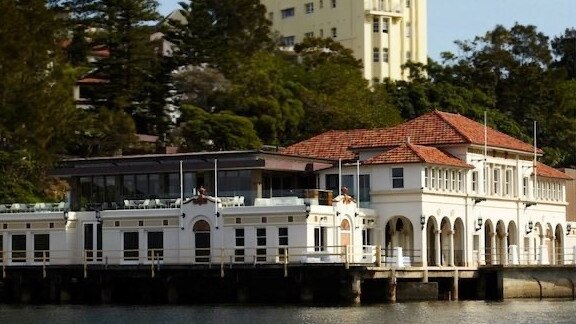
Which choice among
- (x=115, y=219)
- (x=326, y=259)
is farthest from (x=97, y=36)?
(x=326, y=259)

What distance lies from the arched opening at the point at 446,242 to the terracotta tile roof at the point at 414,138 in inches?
165

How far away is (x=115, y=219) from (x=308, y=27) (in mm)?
70612

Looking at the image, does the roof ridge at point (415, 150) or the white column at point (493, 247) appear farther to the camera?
the white column at point (493, 247)

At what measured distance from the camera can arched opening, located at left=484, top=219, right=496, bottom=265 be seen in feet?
296

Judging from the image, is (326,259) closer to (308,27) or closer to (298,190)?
(298,190)

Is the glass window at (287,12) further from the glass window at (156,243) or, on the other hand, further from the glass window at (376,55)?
the glass window at (156,243)

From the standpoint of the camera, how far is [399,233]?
85.9m

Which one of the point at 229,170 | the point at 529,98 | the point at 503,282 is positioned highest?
the point at 529,98

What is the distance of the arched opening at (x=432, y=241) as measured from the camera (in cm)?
8481

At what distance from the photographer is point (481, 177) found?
8938 centimetres

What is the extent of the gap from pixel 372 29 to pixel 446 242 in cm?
6191

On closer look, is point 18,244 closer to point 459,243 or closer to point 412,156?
point 412,156

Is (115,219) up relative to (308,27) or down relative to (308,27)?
down

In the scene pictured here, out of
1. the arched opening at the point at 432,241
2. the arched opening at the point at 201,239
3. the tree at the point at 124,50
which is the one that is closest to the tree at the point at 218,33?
the tree at the point at 124,50
